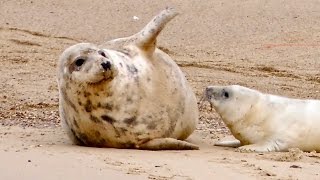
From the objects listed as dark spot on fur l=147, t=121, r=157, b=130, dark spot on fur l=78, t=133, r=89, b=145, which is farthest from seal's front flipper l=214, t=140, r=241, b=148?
dark spot on fur l=78, t=133, r=89, b=145

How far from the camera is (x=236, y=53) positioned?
13336 millimetres

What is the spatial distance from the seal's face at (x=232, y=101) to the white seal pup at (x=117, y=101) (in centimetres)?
40

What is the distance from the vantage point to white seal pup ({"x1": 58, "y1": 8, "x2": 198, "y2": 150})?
675cm

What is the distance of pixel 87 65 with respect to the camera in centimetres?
669

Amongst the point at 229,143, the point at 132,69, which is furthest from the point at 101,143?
the point at 229,143

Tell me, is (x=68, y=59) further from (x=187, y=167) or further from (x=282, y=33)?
(x=282, y=33)

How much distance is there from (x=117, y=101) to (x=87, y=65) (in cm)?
33

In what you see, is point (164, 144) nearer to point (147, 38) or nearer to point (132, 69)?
point (132, 69)

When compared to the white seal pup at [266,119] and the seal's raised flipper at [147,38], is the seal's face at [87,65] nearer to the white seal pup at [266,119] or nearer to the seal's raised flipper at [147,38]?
the seal's raised flipper at [147,38]

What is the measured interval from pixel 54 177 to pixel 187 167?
91cm

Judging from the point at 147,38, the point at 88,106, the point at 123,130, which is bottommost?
the point at 123,130

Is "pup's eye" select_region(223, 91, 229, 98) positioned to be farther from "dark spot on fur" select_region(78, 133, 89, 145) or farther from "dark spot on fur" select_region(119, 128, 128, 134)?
"dark spot on fur" select_region(78, 133, 89, 145)

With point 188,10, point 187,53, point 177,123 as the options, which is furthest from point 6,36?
point 177,123

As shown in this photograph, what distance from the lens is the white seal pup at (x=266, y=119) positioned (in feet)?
23.8
